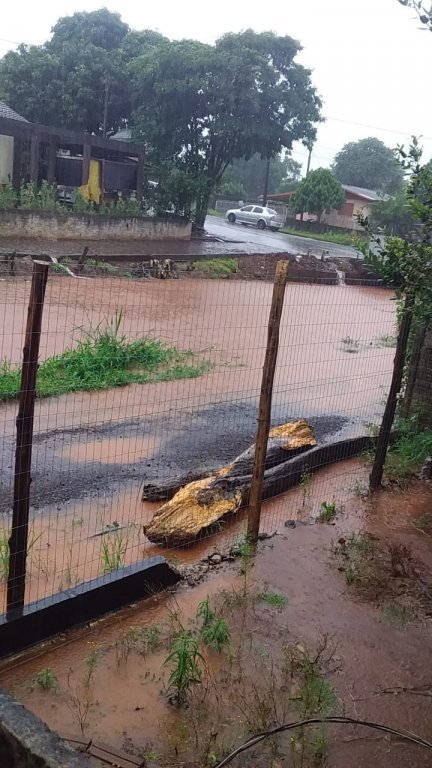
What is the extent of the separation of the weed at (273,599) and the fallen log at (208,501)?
1.10 metres

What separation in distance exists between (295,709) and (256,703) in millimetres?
206

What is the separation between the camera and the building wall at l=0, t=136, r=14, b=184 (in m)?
29.8

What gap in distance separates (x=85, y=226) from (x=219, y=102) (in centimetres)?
930

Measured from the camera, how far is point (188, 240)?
3170 cm

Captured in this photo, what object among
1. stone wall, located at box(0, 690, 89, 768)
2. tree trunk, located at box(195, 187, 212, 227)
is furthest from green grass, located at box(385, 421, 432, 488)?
tree trunk, located at box(195, 187, 212, 227)

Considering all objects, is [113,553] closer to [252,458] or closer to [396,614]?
[252,458]

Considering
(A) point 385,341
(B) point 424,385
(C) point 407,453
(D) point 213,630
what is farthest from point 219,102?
(D) point 213,630

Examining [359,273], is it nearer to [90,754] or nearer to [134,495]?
[134,495]

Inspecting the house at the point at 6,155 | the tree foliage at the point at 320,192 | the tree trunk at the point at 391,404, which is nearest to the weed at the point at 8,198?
the house at the point at 6,155

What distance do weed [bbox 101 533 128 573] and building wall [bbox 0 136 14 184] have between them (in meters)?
27.1

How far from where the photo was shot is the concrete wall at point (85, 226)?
2447cm

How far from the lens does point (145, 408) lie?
31.0 feet

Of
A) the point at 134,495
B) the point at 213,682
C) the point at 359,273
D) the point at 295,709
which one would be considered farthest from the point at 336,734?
the point at 359,273

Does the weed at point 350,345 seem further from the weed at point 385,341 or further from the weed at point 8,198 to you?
the weed at point 8,198
